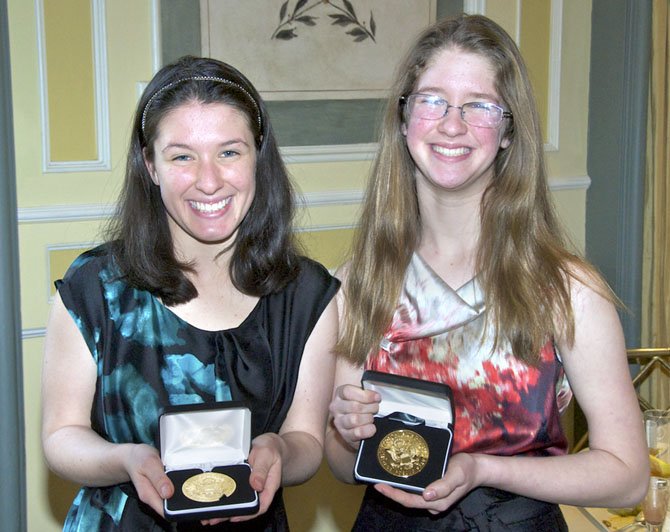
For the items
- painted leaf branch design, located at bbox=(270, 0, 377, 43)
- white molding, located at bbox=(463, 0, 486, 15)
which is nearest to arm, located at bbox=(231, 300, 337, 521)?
painted leaf branch design, located at bbox=(270, 0, 377, 43)

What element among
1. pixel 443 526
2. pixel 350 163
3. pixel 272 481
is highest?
pixel 350 163

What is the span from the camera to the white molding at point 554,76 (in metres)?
4.63

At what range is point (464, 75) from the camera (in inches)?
79.4

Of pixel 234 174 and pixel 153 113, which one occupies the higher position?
pixel 153 113

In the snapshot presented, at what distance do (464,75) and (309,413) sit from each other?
813mm

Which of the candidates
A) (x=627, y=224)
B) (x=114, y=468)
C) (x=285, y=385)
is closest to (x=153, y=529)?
(x=114, y=468)

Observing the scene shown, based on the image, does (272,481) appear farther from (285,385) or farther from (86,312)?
(86,312)

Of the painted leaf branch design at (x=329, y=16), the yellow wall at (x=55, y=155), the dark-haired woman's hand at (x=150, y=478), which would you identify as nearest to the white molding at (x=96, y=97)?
the yellow wall at (x=55, y=155)

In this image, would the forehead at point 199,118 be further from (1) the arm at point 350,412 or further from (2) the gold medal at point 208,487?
(2) the gold medal at point 208,487

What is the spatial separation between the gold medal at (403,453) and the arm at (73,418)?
0.47 meters

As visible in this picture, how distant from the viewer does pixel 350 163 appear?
167 inches

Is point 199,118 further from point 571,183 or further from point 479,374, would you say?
point 571,183

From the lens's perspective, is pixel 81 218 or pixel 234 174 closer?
pixel 234 174

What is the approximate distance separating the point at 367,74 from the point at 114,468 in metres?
2.71
